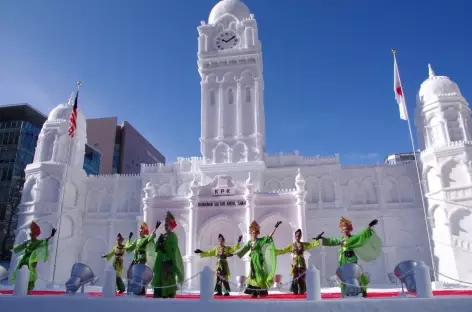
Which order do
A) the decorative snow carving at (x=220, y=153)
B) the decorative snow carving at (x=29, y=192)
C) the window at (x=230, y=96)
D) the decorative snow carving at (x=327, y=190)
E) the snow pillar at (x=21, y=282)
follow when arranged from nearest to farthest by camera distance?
the snow pillar at (x=21, y=282), the decorative snow carving at (x=29, y=192), the decorative snow carving at (x=327, y=190), the decorative snow carving at (x=220, y=153), the window at (x=230, y=96)

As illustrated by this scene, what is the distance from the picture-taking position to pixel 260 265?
38.1 feet

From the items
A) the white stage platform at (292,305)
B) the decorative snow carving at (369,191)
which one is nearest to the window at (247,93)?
the decorative snow carving at (369,191)

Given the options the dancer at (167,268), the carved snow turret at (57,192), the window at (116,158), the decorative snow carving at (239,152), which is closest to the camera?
the dancer at (167,268)

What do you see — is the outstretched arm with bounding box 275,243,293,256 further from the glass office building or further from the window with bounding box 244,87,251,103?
the glass office building

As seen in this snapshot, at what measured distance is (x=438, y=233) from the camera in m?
24.2

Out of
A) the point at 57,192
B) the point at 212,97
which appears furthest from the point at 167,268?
the point at 212,97

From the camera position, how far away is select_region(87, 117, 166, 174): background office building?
51.6 metres

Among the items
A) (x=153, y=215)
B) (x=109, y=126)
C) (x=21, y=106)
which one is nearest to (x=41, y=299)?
(x=153, y=215)

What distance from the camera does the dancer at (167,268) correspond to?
411 inches

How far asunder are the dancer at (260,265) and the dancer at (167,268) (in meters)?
2.31

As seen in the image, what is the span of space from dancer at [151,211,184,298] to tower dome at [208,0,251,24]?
26.0 m

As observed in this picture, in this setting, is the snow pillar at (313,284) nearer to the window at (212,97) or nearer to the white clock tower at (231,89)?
the white clock tower at (231,89)

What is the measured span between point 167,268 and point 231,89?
72.5 ft

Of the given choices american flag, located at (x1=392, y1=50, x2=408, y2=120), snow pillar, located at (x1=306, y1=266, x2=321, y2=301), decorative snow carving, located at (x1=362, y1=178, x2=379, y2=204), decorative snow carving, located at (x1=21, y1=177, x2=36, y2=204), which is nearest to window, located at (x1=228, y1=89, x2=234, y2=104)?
decorative snow carving, located at (x1=362, y1=178, x2=379, y2=204)
